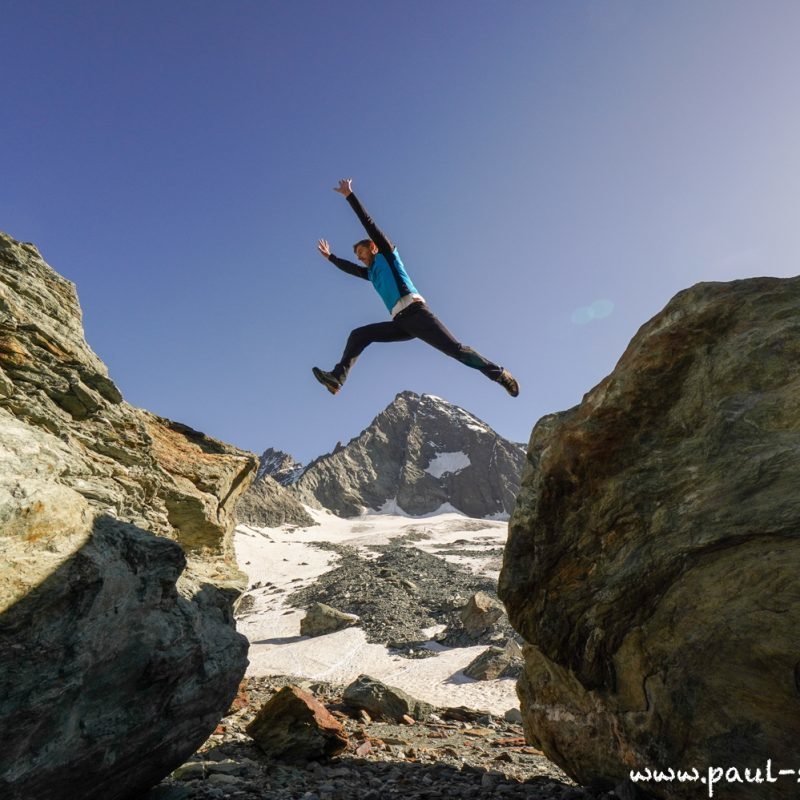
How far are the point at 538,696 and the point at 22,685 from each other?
834cm

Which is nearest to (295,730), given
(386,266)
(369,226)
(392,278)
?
(392,278)

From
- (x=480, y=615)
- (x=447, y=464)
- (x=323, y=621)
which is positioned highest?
(x=447, y=464)

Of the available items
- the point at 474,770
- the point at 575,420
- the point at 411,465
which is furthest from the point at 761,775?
the point at 411,465

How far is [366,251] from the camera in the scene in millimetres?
9312

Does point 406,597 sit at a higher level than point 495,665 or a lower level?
lower

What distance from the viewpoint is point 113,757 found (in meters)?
6.18

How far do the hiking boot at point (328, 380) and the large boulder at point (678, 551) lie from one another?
384 centimetres

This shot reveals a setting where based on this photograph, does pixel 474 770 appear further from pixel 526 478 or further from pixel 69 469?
pixel 69 469

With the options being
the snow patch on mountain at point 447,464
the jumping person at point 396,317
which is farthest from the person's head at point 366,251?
the snow patch on mountain at point 447,464

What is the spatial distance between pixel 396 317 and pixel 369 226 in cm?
165

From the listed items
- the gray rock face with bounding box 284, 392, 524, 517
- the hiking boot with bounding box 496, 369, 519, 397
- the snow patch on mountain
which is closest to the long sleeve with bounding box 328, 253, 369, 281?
the hiking boot with bounding box 496, 369, 519, 397

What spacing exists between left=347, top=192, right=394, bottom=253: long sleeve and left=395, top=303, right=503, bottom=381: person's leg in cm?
122

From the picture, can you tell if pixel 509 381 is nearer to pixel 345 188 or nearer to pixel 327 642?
pixel 345 188

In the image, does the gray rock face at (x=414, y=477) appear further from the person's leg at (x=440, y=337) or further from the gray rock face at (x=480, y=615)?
the person's leg at (x=440, y=337)
